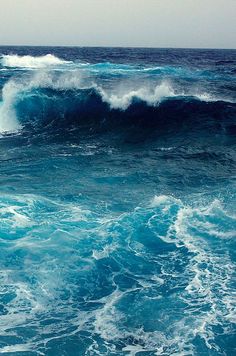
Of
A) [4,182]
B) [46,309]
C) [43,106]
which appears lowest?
Result: [46,309]

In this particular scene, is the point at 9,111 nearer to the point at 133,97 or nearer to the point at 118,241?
the point at 133,97

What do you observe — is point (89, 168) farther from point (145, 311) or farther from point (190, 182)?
point (145, 311)

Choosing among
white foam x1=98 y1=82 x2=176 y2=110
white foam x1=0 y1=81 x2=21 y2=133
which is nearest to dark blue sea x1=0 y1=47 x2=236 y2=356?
white foam x1=0 y1=81 x2=21 y2=133

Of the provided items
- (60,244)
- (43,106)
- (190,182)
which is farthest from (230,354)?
(43,106)

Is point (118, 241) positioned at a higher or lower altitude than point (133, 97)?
lower

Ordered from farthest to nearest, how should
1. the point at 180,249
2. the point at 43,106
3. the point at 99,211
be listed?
1. the point at 43,106
2. the point at 99,211
3. the point at 180,249

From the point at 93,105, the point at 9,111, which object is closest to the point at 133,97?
the point at 93,105

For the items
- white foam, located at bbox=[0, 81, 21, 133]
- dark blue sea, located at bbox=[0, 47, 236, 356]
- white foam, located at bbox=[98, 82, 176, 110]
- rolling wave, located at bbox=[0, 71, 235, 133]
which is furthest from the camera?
white foam, located at bbox=[98, 82, 176, 110]

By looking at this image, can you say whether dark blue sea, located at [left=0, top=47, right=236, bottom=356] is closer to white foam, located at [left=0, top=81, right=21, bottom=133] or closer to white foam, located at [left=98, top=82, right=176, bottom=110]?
white foam, located at [left=0, top=81, right=21, bottom=133]

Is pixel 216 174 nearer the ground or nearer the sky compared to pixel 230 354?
nearer the sky
